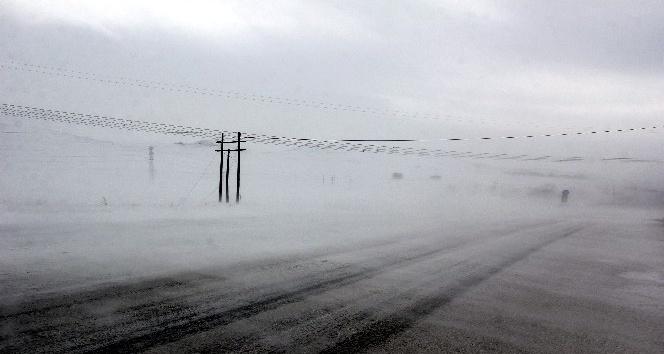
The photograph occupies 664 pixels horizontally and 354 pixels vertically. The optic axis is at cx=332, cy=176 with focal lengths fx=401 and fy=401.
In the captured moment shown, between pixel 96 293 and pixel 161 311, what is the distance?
1453mm

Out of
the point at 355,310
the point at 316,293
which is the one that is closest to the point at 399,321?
the point at 355,310

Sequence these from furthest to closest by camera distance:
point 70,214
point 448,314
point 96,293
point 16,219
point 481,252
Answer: point 70,214, point 16,219, point 481,252, point 96,293, point 448,314

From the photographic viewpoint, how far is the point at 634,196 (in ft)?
272

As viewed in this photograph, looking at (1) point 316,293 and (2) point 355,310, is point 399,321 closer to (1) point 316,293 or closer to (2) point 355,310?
(2) point 355,310

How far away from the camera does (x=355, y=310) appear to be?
18.2ft

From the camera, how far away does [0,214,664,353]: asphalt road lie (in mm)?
4375

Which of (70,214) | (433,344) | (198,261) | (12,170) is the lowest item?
(12,170)

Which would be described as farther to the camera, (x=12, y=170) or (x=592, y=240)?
(x=12, y=170)

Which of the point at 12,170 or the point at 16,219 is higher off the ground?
the point at 16,219

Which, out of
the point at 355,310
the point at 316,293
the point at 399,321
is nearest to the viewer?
the point at 399,321

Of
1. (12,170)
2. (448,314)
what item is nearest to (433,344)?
(448,314)

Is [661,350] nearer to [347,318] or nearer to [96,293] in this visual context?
[347,318]

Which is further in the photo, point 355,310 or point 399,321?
point 355,310

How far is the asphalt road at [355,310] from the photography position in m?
4.38
